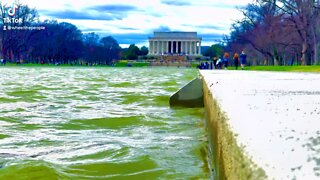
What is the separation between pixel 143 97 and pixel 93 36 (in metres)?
116

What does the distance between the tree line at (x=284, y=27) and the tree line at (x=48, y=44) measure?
41.1m

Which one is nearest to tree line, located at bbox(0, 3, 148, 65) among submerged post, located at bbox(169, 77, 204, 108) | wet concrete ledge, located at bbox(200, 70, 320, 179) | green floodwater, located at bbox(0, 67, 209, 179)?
submerged post, located at bbox(169, 77, 204, 108)

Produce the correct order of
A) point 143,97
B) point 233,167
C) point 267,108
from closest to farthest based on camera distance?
1. point 233,167
2. point 267,108
3. point 143,97

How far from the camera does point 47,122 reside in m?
6.54

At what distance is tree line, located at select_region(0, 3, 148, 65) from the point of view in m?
85.4

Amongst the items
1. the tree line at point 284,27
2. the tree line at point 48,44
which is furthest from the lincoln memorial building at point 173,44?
the tree line at point 284,27

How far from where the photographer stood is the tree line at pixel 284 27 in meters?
40.0

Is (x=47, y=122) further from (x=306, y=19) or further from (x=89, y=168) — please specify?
(x=306, y=19)

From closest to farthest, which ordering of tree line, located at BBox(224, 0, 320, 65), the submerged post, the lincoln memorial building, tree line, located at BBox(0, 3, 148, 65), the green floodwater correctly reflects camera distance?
the green floodwater < the submerged post < tree line, located at BBox(224, 0, 320, 65) < tree line, located at BBox(0, 3, 148, 65) < the lincoln memorial building

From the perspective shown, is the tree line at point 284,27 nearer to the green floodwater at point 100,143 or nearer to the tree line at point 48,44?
the green floodwater at point 100,143

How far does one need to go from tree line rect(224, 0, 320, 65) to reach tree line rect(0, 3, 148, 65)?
41.1 metres

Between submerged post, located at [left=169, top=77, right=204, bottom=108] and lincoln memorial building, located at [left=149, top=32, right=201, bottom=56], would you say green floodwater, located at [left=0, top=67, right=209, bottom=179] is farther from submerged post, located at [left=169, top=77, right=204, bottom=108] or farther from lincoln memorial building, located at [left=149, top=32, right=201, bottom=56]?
lincoln memorial building, located at [left=149, top=32, right=201, bottom=56]

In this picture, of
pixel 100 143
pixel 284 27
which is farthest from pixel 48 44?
pixel 100 143

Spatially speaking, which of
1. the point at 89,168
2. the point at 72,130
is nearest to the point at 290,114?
the point at 89,168
